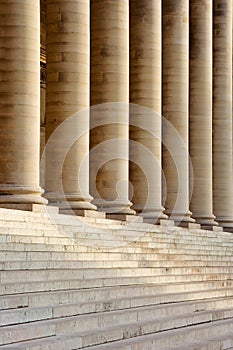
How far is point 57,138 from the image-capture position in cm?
6106

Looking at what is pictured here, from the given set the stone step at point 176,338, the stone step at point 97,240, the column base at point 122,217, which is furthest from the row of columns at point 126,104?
the stone step at point 176,338

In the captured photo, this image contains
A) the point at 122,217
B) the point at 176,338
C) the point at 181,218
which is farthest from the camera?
the point at 181,218

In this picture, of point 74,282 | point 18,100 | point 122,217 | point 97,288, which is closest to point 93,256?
point 97,288

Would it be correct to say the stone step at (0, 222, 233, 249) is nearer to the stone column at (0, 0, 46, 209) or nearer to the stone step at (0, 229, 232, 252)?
the stone step at (0, 229, 232, 252)

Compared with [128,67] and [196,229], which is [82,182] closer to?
[128,67]

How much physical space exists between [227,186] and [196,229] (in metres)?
10.9

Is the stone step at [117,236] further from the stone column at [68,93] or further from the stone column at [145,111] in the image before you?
the stone column at [145,111]

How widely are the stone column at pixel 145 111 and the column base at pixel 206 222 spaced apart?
Answer: 460 inches

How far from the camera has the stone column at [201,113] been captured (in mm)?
85562

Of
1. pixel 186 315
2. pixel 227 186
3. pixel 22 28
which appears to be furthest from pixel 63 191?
pixel 227 186

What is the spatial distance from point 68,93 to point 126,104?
7.67 meters

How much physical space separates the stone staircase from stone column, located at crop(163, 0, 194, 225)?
1403 cm

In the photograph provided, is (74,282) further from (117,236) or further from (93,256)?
(117,236)

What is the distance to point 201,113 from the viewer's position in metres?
86.9
